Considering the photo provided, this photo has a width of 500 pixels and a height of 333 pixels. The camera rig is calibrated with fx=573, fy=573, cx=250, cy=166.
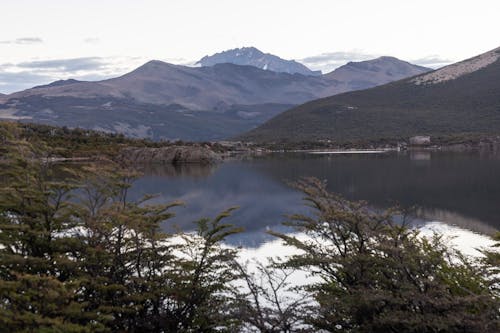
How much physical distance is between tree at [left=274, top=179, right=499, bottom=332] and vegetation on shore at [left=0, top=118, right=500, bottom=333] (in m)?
0.04

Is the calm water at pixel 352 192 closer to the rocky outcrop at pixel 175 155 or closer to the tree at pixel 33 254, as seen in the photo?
the tree at pixel 33 254

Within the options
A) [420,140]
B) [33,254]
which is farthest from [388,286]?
[420,140]

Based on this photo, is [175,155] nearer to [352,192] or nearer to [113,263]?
[352,192]

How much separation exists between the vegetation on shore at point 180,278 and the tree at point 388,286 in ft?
0.13

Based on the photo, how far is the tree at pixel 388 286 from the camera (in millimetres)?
13055

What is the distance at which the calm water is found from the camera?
140ft

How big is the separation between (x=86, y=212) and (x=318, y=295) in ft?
25.8

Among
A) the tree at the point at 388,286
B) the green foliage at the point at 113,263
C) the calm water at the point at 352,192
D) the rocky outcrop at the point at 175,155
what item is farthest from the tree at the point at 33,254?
the rocky outcrop at the point at 175,155

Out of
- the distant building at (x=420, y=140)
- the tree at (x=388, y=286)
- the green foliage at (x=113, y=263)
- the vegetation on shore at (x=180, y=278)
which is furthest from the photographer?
the distant building at (x=420, y=140)

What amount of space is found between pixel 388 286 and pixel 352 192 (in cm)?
4538

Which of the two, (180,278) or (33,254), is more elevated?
(33,254)

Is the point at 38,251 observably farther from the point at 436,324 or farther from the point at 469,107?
the point at 469,107

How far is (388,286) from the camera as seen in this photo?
15.5 metres

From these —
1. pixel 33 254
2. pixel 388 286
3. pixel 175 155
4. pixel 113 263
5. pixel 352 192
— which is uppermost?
pixel 33 254
